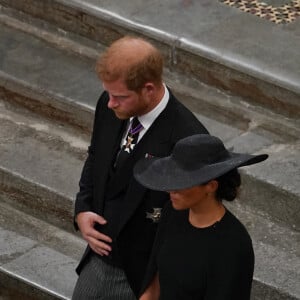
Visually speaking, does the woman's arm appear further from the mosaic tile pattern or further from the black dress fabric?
the mosaic tile pattern

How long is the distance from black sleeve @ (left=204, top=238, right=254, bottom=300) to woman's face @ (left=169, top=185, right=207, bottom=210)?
0.63 ft

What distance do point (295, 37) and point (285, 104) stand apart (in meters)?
0.67

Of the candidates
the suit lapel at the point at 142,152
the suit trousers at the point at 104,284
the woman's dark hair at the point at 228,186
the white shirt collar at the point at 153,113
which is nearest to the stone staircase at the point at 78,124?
the suit trousers at the point at 104,284

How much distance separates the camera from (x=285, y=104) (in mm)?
6152

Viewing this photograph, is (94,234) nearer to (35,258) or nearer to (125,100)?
(125,100)

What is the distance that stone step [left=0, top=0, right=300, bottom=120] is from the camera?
6.23m

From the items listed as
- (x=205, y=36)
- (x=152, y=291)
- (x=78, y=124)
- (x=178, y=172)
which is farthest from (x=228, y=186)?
(x=205, y=36)

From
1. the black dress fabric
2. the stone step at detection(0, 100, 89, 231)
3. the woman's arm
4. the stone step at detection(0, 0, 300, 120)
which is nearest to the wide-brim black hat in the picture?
the black dress fabric

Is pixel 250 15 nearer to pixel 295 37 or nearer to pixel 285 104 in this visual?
pixel 295 37

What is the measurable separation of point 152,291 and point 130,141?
60cm

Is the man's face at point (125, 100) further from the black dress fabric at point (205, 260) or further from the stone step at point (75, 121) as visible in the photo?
the stone step at point (75, 121)

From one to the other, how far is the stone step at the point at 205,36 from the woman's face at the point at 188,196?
2.47 metres

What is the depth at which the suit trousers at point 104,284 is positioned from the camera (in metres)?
4.41

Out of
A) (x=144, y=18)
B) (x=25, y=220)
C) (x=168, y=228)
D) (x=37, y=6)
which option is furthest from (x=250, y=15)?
(x=168, y=228)
